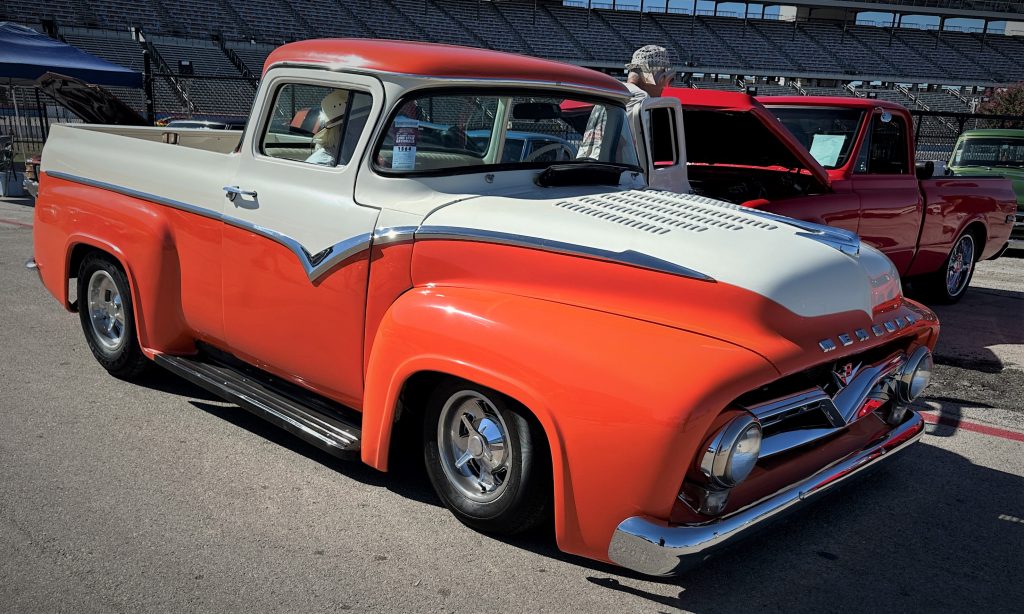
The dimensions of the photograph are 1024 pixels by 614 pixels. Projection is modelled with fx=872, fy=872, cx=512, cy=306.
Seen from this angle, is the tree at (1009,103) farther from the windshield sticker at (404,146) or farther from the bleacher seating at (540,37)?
the windshield sticker at (404,146)

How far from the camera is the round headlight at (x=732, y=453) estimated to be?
2.83m

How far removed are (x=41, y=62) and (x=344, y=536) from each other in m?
14.2

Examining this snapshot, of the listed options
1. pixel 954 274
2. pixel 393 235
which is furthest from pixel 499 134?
pixel 954 274

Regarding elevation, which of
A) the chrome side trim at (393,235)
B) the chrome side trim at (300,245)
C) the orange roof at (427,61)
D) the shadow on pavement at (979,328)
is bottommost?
the shadow on pavement at (979,328)

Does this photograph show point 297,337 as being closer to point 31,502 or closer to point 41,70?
point 31,502

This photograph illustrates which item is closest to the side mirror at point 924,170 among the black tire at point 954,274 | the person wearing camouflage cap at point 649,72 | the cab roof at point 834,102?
the cab roof at point 834,102

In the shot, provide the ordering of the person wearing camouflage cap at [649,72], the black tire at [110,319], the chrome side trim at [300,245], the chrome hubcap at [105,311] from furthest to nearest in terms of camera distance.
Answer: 1. the person wearing camouflage cap at [649,72]
2. the chrome hubcap at [105,311]
3. the black tire at [110,319]
4. the chrome side trim at [300,245]

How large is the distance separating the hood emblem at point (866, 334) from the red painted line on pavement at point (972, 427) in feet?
4.42

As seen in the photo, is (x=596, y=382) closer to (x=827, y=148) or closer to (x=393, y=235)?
(x=393, y=235)

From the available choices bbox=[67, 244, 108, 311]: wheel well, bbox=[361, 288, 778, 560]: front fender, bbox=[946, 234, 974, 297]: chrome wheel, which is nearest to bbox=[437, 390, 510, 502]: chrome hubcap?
bbox=[361, 288, 778, 560]: front fender

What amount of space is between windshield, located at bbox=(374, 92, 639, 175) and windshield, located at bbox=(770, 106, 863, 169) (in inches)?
137

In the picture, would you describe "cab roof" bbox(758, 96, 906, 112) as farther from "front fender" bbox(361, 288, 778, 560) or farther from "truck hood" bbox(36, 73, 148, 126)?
"truck hood" bbox(36, 73, 148, 126)

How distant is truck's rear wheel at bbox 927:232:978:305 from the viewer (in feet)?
26.9

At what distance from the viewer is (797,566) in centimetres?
336
